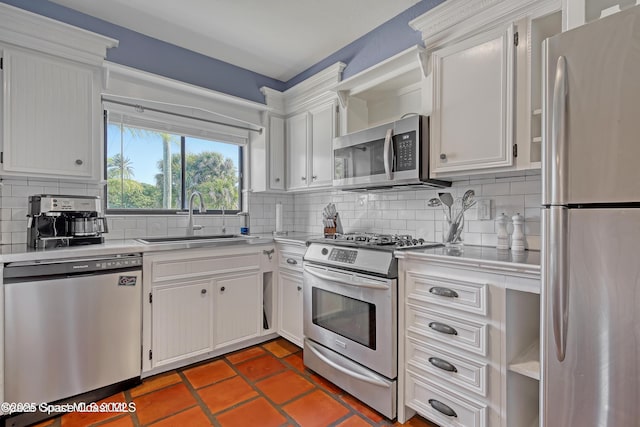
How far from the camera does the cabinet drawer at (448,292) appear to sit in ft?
4.86

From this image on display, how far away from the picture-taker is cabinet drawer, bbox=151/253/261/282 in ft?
7.30

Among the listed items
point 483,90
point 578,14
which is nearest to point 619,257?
point 578,14

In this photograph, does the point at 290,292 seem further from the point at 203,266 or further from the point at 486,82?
the point at 486,82

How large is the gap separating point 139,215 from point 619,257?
300cm

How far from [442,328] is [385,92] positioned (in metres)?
1.91

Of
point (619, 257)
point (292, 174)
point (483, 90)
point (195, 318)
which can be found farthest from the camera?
point (292, 174)

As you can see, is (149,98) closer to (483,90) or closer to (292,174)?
(292,174)

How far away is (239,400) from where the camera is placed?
1.99 metres

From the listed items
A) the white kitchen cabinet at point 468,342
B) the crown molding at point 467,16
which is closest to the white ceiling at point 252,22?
the crown molding at point 467,16

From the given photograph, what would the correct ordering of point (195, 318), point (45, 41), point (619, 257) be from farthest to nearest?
point (195, 318) < point (45, 41) < point (619, 257)

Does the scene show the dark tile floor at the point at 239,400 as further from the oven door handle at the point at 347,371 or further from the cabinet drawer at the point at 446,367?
the cabinet drawer at the point at 446,367

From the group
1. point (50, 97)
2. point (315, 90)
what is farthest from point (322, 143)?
point (50, 97)

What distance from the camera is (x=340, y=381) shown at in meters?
2.04

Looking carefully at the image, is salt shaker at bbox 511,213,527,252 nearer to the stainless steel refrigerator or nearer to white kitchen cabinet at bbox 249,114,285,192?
the stainless steel refrigerator
